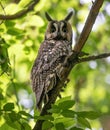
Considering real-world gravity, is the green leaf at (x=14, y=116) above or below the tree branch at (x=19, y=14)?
below

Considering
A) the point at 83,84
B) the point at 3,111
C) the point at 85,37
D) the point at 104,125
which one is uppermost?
the point at 85,37

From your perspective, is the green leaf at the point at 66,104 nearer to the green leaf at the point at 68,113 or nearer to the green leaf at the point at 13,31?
the green leaf at the point at 68,113

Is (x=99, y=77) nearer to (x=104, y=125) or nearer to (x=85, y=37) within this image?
(x=104, y=125)

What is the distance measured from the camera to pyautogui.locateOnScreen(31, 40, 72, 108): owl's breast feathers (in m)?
2.95

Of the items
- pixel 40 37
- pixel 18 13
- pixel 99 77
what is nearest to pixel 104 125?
pixel 99 77

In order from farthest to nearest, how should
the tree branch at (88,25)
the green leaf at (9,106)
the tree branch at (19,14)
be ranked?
the tree branch at (19,14), the tree branch at (88,25), the green leaf at (9,106)

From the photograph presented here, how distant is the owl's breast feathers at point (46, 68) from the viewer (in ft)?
9.67

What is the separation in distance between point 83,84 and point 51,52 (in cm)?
372

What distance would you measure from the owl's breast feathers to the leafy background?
0.49ft

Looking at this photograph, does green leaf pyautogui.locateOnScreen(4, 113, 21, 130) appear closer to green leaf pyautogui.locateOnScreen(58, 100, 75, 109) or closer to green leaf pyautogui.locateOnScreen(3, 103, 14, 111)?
green leaf pyautogui.locateOnScreen(3, 103, 14, 111)

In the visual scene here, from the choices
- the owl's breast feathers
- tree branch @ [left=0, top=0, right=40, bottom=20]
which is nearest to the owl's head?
the owl's breast feathers

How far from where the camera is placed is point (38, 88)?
10.1 ft

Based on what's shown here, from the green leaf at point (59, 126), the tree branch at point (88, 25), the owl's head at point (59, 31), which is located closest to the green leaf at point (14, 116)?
the green leaf at point (59, 126)

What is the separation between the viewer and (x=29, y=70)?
418 cm
